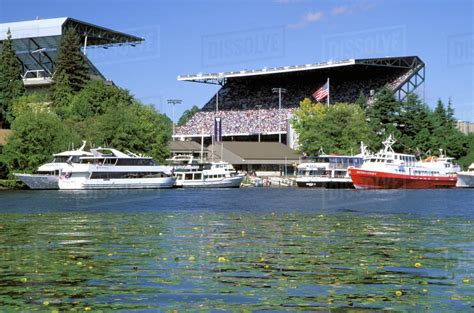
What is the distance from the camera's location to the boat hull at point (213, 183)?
349 ft

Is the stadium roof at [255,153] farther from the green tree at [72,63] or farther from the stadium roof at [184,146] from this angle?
the green tree at [72,63]

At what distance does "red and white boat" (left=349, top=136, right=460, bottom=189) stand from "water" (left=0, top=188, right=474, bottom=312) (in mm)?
60359

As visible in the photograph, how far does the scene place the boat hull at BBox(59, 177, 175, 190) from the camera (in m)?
93.4

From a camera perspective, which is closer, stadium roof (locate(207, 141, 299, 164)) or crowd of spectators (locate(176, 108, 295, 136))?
stadium roof (locate(207, 141, 299, 164))

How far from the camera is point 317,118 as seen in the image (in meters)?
127

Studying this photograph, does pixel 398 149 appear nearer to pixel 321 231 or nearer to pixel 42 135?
pixel 42 135

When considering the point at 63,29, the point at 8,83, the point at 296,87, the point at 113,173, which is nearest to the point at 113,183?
the point at 113,173

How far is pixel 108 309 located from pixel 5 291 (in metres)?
2.97

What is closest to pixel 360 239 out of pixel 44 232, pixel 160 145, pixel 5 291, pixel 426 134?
pixel 44 232

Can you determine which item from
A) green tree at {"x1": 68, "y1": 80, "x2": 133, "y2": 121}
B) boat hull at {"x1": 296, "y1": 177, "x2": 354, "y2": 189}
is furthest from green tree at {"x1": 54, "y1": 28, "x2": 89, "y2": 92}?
boat hull at {"x1": 296, "y1": 177, "x2": 354, "y2": 189}

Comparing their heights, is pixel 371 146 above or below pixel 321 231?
above

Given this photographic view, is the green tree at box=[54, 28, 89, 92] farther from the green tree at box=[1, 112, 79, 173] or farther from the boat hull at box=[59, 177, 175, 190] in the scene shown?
the boat hull at box=[59, 177, 175, 190]

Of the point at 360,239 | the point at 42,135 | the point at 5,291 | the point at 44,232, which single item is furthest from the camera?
the point at 42,135

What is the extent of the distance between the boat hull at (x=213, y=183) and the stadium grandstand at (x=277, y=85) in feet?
124
